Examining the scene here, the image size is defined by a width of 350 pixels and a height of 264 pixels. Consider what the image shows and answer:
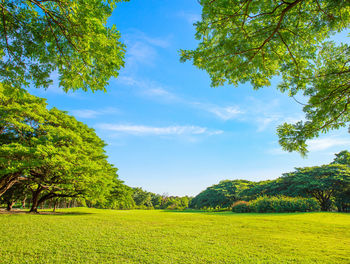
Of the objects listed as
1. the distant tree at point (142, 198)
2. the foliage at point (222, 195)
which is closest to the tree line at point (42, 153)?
the foliage at point (222, 195)

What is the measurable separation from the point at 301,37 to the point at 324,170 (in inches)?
864

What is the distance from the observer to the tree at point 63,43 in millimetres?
3230

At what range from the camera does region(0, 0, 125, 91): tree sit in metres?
3.23

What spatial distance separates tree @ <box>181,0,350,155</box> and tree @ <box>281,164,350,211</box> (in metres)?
18.0

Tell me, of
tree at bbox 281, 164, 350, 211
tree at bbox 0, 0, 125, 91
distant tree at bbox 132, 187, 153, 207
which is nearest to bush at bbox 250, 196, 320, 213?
tree at bbox 281, 164, 350, 211

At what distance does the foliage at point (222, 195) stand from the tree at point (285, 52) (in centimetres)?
2451

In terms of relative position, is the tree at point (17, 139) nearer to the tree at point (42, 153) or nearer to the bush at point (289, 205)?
the tree at point (42, 153)

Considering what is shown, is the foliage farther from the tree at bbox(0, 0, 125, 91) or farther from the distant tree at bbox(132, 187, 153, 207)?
the tree at bbox(0, 0, 125, 91)

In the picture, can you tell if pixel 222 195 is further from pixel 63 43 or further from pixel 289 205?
pixel 63 43

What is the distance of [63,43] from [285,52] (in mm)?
5666

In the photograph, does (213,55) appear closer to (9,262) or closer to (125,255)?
(125,255)

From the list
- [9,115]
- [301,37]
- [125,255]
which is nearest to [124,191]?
[9,115]

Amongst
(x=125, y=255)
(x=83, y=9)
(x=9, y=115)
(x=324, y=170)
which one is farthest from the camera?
(x=324, y=170)

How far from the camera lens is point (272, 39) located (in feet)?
14.4
